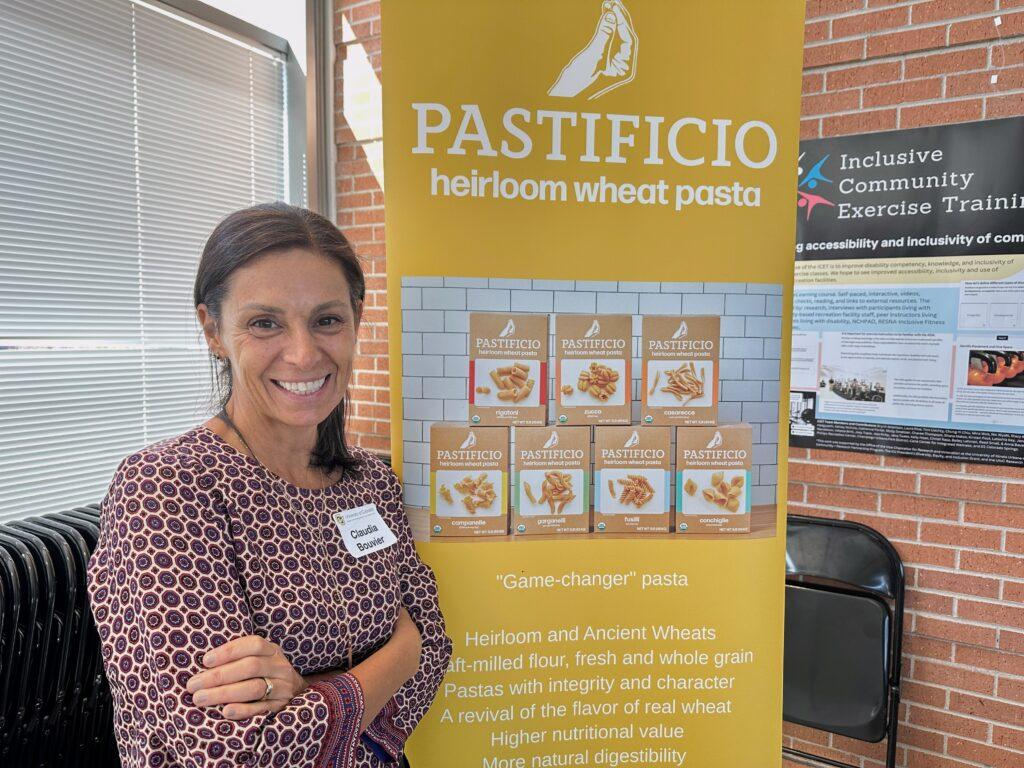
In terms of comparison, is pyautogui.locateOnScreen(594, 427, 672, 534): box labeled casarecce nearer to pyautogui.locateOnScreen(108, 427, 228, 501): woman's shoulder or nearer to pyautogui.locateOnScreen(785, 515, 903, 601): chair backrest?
pyautogui.locateOnScreen(108, 427, 228, 501): woman's shoulder

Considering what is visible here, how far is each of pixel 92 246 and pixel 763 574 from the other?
104 inches

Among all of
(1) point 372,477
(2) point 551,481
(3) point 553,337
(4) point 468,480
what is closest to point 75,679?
(1) point 372,477

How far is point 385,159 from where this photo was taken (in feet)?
4.84

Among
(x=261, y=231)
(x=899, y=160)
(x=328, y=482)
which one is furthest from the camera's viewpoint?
(x=899, y=160)

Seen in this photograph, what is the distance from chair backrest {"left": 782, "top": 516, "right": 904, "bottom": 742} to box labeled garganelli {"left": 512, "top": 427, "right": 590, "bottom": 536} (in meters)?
1.32

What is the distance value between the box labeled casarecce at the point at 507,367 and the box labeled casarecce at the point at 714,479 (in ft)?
1.13

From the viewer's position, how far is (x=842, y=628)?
237 centimetres

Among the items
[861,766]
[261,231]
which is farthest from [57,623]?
[861,766]

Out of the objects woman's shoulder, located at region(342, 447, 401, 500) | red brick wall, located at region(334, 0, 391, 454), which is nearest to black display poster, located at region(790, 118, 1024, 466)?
woman's shoulder, located at region(342, 447, 401, 500)

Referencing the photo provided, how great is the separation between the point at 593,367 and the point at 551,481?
0.27 meters

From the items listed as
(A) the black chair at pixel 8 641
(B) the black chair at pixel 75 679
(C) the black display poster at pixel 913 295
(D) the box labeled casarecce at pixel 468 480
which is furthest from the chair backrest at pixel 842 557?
(A) the black chair at pixel 8 641

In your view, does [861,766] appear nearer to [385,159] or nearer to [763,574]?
[763,574]

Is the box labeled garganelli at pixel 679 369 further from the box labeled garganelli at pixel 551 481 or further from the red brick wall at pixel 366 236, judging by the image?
the red brick wall at pixel 366 236

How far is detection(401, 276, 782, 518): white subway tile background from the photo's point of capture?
149 cm
